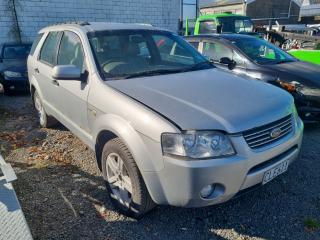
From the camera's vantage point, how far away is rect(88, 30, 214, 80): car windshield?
3326 millimetres

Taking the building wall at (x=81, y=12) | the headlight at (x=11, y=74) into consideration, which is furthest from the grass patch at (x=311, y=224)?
the building wall at (x=81, y=12)

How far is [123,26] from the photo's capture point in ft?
12.8

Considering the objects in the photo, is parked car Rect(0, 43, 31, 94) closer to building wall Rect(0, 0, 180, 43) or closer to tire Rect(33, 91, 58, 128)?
tire Rect(33, 91, 58, 128)

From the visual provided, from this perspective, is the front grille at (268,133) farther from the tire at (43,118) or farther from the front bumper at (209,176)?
the tire at (43,118)

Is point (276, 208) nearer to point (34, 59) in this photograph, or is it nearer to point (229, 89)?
point (229, 89)

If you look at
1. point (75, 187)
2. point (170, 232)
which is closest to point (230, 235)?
point (170, 232)

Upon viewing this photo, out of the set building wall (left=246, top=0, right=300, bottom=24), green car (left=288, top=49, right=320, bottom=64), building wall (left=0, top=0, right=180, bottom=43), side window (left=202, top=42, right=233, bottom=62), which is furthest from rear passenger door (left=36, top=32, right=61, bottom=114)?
building wall (left=246, top=0, right=300, bottom=24)

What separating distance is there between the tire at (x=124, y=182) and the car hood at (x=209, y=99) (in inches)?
19.8

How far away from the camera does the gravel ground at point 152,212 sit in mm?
2729

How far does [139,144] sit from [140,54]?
1531 mm

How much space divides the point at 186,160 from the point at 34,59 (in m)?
3.76

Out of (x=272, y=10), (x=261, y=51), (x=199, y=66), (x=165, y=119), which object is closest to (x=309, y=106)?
(x=261, y=51)

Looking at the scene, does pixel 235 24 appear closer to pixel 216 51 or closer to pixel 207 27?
pixel 207 27

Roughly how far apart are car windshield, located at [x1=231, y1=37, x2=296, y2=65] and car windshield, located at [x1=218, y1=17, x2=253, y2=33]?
18.7 ft
